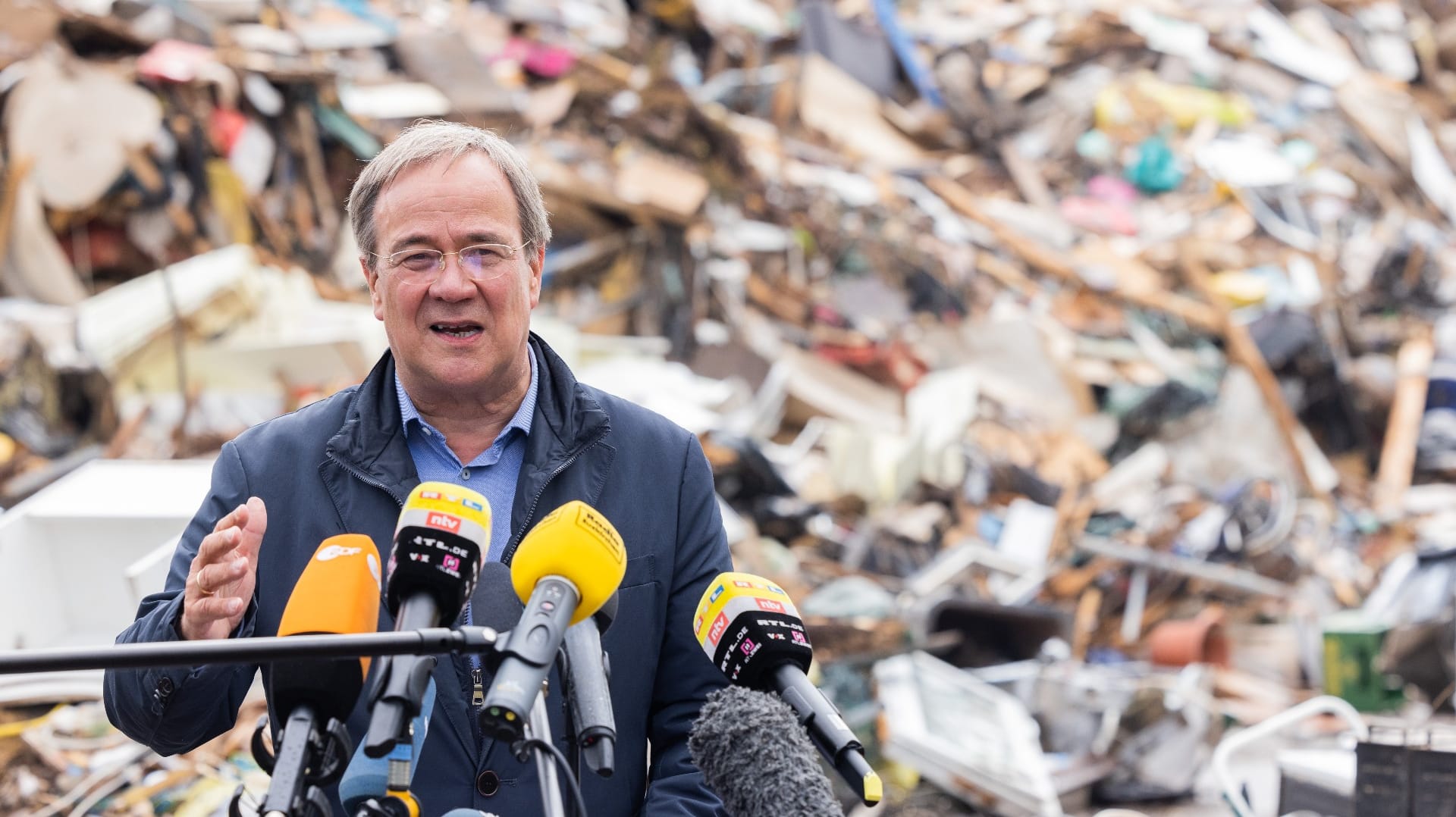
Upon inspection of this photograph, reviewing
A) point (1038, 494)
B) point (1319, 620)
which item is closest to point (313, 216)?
point (1038, 494)

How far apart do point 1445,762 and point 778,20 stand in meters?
14.4

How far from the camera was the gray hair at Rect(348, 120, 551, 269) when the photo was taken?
2.09 meters

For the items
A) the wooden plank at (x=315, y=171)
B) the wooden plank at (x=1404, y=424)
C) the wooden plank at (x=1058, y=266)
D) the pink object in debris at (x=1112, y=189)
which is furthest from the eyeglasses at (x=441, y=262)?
the pink object in debris at (x=1112, y=189)

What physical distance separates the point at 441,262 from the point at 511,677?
0.88 metres

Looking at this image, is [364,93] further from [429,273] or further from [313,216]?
[429,273]

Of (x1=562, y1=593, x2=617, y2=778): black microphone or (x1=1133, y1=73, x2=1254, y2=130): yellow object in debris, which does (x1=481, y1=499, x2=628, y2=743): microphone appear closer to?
(x1=562, y1=593, x2=617, y2=778): black microphone

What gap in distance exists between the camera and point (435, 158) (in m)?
2.08

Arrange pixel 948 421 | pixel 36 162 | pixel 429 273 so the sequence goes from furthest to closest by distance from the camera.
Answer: pixel 948 421 → pixel 36 162 → pixel 429 273

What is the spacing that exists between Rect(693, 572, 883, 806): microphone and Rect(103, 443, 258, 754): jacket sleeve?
614mm

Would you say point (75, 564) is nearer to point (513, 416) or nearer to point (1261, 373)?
point (513, 416)

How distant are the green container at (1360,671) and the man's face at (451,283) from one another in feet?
18.6

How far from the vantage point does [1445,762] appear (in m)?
3.00

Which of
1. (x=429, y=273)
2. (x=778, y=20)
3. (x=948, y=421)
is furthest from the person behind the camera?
(x=778, y=20)

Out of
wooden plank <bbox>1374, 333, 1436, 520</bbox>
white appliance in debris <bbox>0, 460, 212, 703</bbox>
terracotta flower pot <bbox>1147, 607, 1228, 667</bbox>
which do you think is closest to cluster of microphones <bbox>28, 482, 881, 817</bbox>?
white appliance in debris <bbox>0, 460, 212, 703</bbox>
